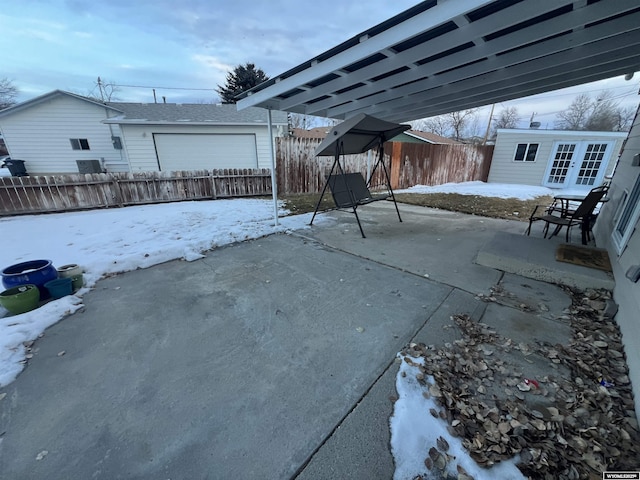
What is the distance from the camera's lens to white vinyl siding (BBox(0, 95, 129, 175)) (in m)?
11.4

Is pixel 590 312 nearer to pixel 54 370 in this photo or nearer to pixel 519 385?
pixel 519 385

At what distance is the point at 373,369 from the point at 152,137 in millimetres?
12049

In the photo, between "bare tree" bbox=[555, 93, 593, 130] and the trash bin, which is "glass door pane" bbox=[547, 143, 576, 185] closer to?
"bare tree" bbox=[555, 93, 593, 130]

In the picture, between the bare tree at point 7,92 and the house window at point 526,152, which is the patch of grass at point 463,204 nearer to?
the house window at point 526,152

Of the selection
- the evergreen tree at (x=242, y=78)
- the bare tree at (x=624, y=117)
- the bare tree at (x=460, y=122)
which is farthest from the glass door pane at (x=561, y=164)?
the bare tree at (x=624, y=117)

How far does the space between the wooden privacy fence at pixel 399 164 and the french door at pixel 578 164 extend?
2.55m

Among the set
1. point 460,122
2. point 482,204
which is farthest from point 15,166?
point 460,122

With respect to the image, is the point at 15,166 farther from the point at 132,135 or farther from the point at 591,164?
the point at 591,164

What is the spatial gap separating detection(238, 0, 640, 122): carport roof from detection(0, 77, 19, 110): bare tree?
36277mm

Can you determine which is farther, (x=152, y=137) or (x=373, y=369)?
(x=152, y=137)

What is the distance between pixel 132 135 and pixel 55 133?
515 centimetres

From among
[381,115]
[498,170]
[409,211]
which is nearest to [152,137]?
[381,115]

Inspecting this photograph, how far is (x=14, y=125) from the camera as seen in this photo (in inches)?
444

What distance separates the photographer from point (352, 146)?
5.16 meters
